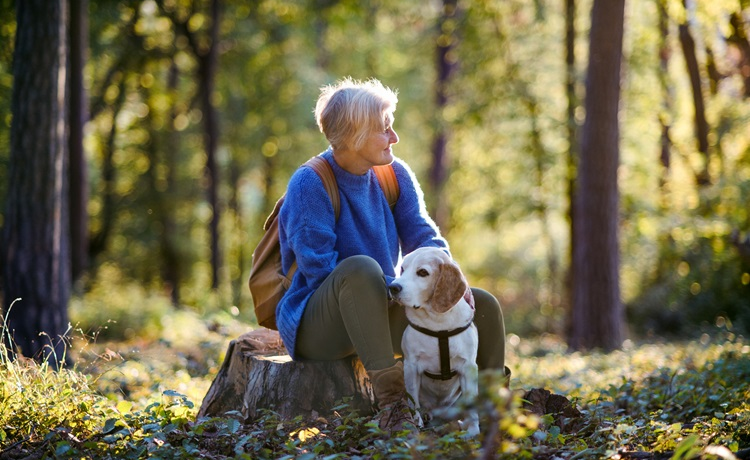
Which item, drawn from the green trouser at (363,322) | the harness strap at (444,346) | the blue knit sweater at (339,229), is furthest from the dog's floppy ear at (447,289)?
the blue knit sweater at (339,229)

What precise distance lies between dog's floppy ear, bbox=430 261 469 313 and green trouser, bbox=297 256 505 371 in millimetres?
270

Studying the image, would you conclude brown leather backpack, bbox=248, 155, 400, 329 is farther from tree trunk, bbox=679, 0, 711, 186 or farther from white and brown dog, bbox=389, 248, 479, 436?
tree trunk, bbox=679, 0, 711, 186

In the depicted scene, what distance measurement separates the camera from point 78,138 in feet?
38.9

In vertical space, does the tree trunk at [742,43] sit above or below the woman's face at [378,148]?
above

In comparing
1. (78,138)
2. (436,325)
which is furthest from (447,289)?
(78,138)

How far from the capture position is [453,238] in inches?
919

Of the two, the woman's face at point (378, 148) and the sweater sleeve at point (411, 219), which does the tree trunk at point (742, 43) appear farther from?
the woman's face at point (378, 148)

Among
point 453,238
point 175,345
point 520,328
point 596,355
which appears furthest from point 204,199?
point 596,355

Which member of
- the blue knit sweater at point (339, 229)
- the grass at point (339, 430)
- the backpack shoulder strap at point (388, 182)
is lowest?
the grass at point (339, 430)

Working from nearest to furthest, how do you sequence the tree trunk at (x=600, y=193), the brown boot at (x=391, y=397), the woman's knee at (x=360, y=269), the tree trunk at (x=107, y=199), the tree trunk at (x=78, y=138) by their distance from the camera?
the brown boot at (x=391, y=397)
the woman's knee at (x=360, y=269)
the tree trunk at (x=600, y=193)
the tree trunk at (x=78, y=138)
the tree trunk at (x=107, y=199)

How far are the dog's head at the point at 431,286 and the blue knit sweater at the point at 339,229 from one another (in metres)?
0.43

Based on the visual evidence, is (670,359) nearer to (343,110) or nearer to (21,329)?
(343,110)

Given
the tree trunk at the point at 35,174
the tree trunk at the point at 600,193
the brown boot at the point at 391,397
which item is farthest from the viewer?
the tree trunk at the point at 600,193

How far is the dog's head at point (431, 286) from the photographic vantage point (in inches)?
155
